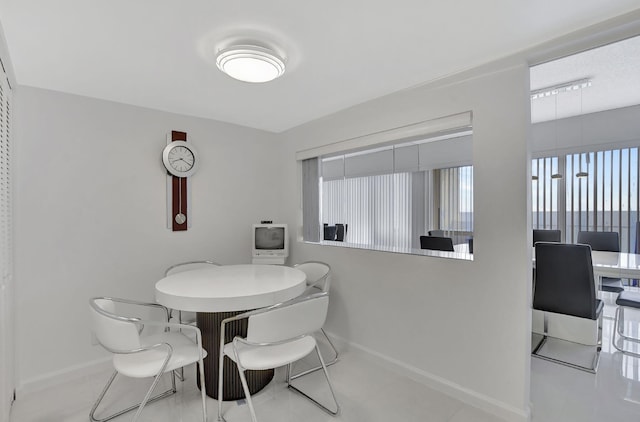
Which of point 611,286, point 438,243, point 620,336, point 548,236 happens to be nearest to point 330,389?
point 438,243

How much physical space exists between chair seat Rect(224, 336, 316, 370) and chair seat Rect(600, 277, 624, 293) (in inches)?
137

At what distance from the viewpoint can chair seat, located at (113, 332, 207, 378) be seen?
5.87 feet

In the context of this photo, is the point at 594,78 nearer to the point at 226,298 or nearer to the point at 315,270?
the point at 315,270

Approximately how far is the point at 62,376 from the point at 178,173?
1.96 metres

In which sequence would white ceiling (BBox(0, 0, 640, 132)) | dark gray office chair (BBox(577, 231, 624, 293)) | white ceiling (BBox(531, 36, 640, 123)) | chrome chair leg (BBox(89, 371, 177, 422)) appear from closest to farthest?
white ceiling (BBox(0, 0, 640, 132)) → chrome chair leg (BBox(89, 371, 177, 422)) → white ceiling (BBox(531, 36, 640, 123)) → dark gray office chair (BBox(577, 231, 624, 293))

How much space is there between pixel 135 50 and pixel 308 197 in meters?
2.26

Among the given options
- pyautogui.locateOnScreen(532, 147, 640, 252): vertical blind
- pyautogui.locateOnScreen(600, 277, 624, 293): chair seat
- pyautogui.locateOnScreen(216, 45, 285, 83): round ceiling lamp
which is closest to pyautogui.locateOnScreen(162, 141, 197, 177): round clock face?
pyautogui.locateOnScreen(216, 45, 285, 83): round ceiling lamp

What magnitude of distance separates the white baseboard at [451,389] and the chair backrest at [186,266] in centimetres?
166

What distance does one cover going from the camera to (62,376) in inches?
100

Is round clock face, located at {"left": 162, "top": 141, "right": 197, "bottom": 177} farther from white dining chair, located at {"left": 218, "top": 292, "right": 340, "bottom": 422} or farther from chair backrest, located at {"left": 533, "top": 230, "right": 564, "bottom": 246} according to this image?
chair backrest, located at {"left": 533, "top": 230, "right": 564, "bottom": 246}

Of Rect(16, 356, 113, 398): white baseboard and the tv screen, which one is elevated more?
the tv screen

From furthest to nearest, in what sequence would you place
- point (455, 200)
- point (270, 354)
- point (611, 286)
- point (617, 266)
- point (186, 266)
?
A: point (455, 200)
point (611, 286)
point (186, 266)
point (617, 266)
point (270, 354)

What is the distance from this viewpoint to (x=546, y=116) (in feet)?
14.5

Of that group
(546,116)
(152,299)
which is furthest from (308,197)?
(546,116)
